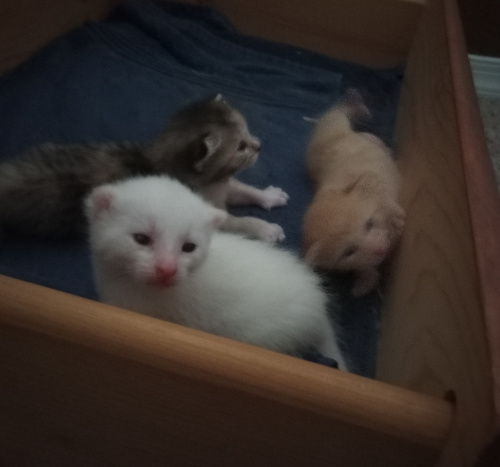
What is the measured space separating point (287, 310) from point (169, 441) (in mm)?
280

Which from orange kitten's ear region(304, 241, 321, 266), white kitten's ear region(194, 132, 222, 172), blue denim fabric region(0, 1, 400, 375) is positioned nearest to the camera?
orange kitten's ear region(304, 241, 321, 266)

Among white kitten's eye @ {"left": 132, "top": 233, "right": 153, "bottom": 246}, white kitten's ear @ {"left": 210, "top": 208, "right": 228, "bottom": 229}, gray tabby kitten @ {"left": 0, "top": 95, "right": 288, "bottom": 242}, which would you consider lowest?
gray tabby kitten @ {"left": 0, "top": 95, "right": 288, "bottom": 242}

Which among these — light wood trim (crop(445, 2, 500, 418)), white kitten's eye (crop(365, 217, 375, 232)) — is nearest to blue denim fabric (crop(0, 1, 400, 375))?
white kitten's eye (crop(365, 217, 375, 232))

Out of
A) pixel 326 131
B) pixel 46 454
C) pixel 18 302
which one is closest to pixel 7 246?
pixel 46 454

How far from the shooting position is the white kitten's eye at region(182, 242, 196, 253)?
0.83m

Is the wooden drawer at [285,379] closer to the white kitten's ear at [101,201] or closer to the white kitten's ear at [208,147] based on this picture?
the white kitten's ear at [101,201]

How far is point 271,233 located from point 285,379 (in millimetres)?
648

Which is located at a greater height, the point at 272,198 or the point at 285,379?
the point at 285,379

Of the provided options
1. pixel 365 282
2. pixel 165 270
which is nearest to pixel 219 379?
pixel 165 270

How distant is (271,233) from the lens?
1205mm

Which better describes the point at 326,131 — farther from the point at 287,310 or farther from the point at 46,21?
the point at 46,21

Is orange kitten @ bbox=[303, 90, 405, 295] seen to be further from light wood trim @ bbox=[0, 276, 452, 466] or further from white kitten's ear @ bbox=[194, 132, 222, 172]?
light wood trim @ bbox=[0, 276, 452, 466]

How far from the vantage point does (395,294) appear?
1034mm

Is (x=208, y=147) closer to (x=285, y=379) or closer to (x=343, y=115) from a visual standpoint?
(x=343, y=115)
